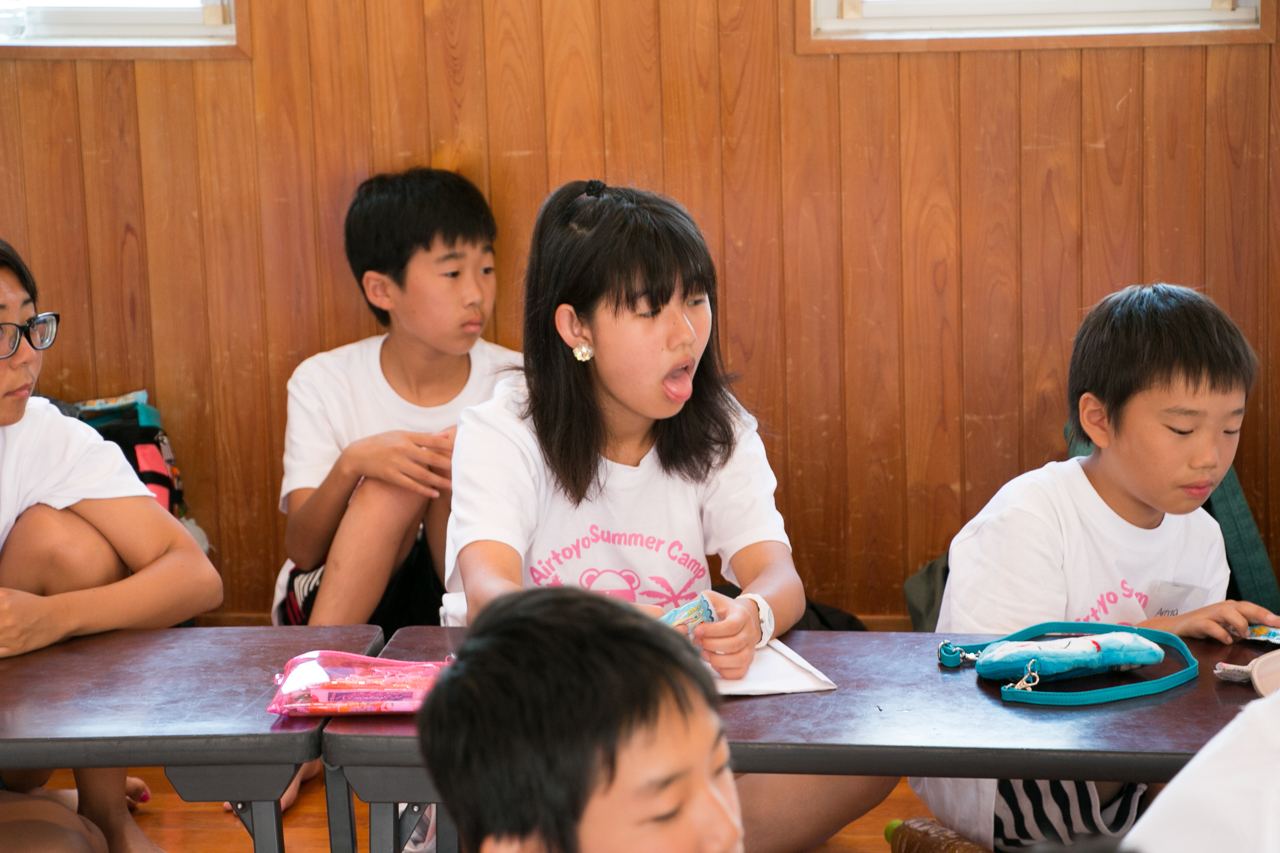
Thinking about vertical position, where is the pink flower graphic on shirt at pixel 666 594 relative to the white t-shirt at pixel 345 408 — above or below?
below

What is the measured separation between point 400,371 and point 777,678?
172 centimetres

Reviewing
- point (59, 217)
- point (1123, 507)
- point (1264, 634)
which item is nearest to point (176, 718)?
point (1264, 634)

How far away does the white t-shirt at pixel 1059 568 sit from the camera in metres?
1.78

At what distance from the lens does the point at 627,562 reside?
192cm

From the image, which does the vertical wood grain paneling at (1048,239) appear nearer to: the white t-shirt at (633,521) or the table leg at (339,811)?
the white t-shirt at (633,521)

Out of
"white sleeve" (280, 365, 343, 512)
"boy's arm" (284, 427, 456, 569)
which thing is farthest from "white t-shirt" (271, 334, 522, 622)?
"boy's arm" (284, 427, 456, 569)

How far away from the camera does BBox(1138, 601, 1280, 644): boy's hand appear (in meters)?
1.51

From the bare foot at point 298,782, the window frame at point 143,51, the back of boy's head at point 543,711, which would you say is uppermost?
the window frame at point 143,51

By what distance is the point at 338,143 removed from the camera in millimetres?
2967

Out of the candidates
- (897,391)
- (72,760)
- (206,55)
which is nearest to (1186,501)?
(897,391)

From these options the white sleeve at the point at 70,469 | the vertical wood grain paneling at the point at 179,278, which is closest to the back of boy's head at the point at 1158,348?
the white sleeve at the point at 70,469

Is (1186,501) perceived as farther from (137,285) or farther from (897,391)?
(137,285)

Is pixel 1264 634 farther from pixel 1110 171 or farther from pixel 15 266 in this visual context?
pixel 15 266

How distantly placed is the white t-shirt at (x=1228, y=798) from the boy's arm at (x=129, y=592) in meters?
1.32
